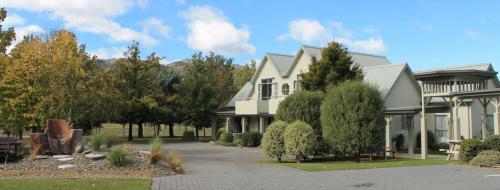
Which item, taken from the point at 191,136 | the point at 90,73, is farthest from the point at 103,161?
the point at 191,136

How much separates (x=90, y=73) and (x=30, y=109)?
6.97 m

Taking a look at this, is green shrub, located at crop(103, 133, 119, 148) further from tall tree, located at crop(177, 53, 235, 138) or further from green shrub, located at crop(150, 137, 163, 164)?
tall tree, located at crop(177, 53, 235, 138)

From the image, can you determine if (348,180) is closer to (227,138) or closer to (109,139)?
(109,139)

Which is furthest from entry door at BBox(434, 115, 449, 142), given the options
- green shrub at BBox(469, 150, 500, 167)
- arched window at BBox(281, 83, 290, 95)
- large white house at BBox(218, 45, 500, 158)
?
green shrub at BBox(469, 150, 500, 167)

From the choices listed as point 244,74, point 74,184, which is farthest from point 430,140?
point 244,74

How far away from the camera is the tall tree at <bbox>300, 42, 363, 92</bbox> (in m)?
31.8

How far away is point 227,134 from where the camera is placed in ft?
140

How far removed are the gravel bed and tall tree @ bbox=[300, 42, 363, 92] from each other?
16.1m

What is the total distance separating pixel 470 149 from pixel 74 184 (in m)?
15.6

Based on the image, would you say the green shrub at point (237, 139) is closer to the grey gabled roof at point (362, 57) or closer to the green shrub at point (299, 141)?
the grey gabled roof at point (362, 57)

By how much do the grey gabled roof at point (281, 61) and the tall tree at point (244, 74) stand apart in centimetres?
2586

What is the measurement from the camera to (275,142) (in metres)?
23.2

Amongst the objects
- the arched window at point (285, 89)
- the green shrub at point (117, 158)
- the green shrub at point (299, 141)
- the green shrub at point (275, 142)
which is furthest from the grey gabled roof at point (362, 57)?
the green shrub at point (117, 158)

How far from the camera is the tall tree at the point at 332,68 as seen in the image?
31.8 meters
